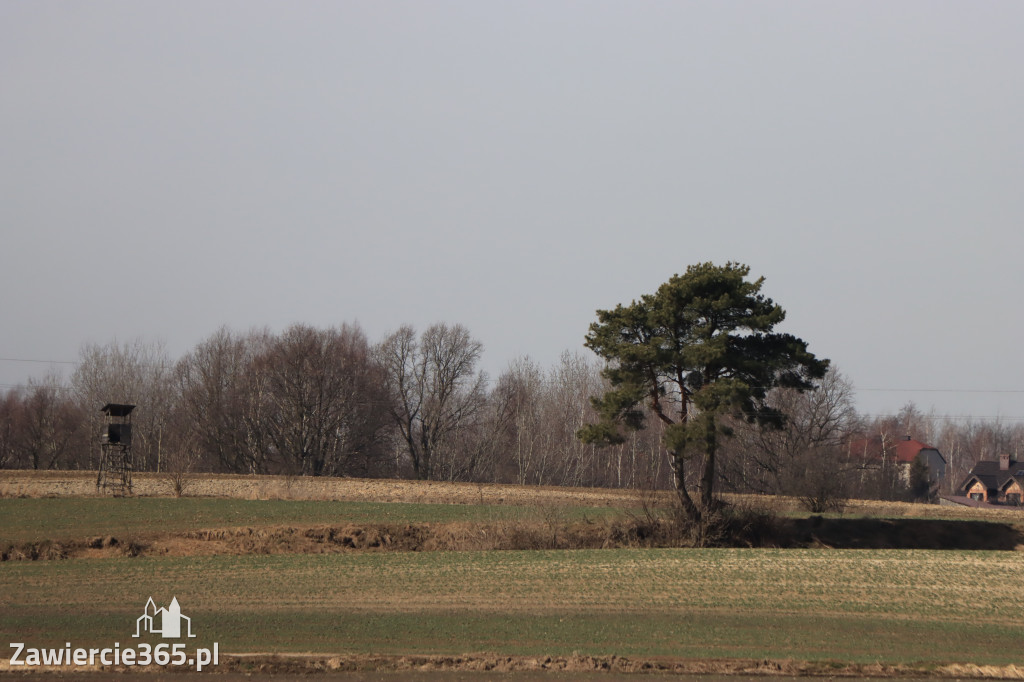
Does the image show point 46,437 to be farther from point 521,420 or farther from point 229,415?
point 521,420

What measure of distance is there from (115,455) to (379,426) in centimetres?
2655

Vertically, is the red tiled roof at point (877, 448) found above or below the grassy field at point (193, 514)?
above

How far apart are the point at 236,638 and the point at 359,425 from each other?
5543 centimetres

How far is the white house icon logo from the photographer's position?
60.5 ft

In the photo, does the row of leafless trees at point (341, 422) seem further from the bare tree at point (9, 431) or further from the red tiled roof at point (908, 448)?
the red tiled roof at point (908, 448)

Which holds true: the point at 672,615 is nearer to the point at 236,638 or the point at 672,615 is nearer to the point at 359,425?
the point at 236,638

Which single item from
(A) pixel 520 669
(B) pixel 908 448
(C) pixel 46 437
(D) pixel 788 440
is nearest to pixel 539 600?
(A) pixel 520 669

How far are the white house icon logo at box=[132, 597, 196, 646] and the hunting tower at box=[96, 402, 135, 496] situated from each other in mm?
27272

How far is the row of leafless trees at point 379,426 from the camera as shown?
70812mm

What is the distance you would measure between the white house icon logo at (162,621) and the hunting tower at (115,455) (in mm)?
27272

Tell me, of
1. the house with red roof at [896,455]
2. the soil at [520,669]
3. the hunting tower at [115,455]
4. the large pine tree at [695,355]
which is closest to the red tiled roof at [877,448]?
the house with red roof at [896,455]

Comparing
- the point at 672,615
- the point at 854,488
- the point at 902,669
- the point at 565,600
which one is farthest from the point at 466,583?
the point at 854,488

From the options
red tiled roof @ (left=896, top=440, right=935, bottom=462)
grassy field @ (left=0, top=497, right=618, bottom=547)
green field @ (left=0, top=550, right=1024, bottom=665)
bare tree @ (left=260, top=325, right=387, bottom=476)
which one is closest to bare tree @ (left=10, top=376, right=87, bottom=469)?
bare tree @ (left=260, top=325, right=387, bottom=476)

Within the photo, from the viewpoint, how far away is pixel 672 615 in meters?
21.0
